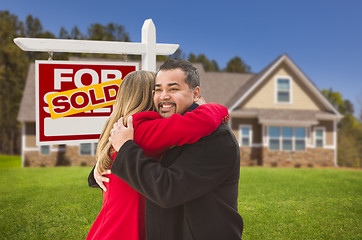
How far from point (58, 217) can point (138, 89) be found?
4.32 metres

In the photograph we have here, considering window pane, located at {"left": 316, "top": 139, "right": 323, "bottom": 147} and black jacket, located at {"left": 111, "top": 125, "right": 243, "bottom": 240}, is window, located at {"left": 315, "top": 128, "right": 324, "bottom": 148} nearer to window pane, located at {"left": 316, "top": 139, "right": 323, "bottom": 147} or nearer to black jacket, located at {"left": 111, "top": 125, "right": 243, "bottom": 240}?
window pane, located at {"left": 316, "top": 139, "right": 323, "bottom": 147}

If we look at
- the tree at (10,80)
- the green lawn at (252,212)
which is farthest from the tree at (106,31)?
the green lawn at (252,212)

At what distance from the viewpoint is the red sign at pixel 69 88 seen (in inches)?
152

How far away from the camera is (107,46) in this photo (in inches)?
159

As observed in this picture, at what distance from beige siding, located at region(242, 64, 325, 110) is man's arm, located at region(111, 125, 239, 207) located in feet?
64.6

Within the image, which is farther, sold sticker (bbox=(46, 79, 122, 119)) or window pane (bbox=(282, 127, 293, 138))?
window pane (bbox=(282, 127, 293, 138))

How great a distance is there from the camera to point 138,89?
101 inches

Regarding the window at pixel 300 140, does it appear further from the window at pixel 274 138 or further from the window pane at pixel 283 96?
the window pane at pixel 283 96

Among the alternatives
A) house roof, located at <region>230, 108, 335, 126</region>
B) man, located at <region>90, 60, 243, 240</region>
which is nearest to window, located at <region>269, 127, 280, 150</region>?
house roof, located at <region>230, 108, 335, 126</region>

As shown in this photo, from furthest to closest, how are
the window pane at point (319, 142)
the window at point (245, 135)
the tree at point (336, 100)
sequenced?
the tree at point (336, 100)
the window pane at point (319, 142)
the window at point (245, 135)

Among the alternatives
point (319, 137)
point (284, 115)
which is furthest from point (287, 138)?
point (319, 137)

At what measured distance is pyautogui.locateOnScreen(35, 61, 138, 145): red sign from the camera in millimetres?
3869

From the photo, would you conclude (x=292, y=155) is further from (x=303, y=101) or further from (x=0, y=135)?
(x=0, y=135)

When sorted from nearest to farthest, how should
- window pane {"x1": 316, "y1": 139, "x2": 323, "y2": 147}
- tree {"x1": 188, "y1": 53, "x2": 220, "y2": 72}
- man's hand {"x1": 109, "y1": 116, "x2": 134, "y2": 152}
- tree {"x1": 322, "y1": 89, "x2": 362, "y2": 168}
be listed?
man's hand {"x1": 109, "y1": 116, "x2": 134, "y2": 152}, window pane {"x1": 316, "y1": 139, "x2": 323, "y2": 147}, tree {"x1": 322, "y1": 89, "x2": 362, "y2": 168}, tree {"x1": 188, "y1": 53, "x2": 220, "y2": 72}
